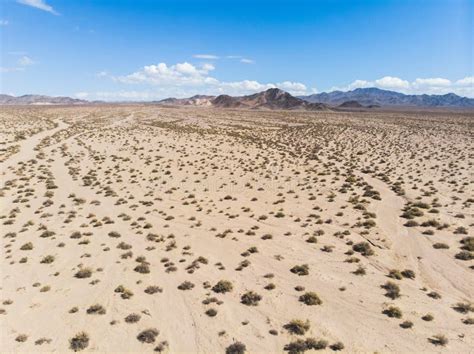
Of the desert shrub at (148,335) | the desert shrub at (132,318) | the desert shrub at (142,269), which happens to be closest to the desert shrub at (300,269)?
the desert shrub at (142,269)

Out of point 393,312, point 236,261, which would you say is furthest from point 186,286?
point 393,312

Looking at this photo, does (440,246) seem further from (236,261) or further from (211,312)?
(211,312)

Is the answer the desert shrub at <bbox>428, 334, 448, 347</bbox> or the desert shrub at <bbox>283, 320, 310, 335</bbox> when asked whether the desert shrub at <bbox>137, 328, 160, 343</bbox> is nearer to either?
the desert shrub at <bbox>283, 320, 310, 335</bbox>

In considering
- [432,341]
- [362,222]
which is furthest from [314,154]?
[432,341]

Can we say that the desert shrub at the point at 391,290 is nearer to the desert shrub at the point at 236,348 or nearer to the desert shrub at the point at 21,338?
the desert shrub at the point at 236,348

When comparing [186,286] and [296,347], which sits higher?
[296,347]
